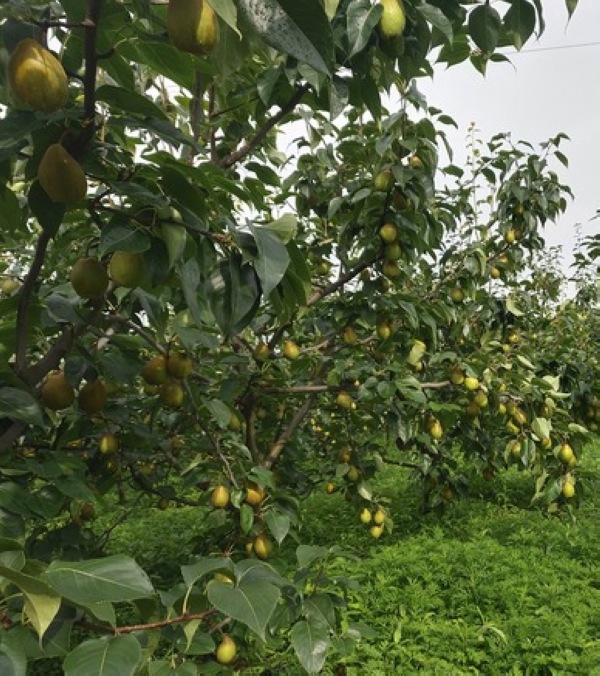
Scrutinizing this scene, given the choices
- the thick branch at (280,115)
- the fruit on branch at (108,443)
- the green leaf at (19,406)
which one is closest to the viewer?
the green leaf at (19,406)

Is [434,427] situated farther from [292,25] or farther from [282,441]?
[292,25]

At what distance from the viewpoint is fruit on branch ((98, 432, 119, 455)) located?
5.51ft

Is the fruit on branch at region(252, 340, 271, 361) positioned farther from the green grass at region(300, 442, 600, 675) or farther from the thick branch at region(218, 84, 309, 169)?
the green grass at region(300, 442, 600, 675)

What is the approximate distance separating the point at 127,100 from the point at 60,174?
14cm

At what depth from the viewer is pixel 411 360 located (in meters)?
2.76

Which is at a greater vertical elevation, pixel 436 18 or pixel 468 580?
pixel 436 18

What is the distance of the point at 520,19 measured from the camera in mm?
982

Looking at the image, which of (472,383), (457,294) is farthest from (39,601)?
(457,294)

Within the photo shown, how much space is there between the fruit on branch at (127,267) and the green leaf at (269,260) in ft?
0.68

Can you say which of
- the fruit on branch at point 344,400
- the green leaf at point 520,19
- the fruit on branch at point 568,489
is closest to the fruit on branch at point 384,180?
the fruit on branch at point 344,400

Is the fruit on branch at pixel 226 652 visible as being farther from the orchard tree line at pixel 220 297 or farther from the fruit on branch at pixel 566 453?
the fruit on branch at pixel 566 453

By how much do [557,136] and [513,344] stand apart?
114cm

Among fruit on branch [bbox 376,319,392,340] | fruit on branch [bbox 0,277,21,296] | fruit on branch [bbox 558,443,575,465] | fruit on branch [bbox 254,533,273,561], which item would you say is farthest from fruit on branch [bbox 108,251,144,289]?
fruit on branch [bbox 558,443,575,465]

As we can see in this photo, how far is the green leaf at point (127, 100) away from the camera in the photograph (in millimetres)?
820
